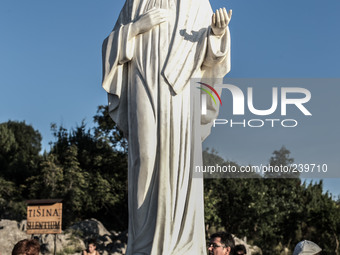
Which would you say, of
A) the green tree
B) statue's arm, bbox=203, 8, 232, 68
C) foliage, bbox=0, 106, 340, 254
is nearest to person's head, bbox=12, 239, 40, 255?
statue's arm, bbox=203, 8, 232, 68

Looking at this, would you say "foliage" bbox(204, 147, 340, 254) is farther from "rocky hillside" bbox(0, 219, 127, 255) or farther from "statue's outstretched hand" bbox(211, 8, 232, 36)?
"statue's outstretched hand" bbox(211, 8, 232, 36)

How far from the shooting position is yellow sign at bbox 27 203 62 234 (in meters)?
16.7

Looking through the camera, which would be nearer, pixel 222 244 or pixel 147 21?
pixel 222 244

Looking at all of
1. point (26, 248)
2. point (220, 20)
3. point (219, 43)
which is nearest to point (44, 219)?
point (219, 43)

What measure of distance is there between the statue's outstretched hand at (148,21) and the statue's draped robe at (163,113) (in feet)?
0.24

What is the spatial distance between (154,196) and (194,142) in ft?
2.56

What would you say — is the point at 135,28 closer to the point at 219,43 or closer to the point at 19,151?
the point at 219,43

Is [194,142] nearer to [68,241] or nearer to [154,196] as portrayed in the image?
[154,196]

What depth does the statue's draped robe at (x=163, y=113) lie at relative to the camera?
5730 millimetres

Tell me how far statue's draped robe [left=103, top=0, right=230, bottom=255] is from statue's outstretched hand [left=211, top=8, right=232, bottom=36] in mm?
132

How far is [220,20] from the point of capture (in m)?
5.93

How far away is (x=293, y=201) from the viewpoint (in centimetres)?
3712

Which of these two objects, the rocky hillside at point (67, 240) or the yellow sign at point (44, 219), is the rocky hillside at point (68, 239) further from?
the yellow sign at point (44, 219)

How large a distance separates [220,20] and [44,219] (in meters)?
12.8
